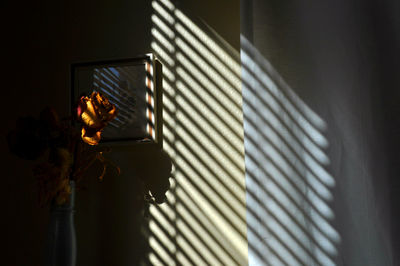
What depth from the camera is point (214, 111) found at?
4.97 ft

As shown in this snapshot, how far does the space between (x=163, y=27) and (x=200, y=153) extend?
43 cm

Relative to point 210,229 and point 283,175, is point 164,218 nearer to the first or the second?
point 210,229

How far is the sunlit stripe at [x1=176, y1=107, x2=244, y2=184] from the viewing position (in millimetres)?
1473

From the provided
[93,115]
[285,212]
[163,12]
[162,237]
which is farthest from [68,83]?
[285,212]

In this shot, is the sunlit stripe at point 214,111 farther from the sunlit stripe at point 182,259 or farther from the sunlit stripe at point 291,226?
the sunlit stripe at point 182,259

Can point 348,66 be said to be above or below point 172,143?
above

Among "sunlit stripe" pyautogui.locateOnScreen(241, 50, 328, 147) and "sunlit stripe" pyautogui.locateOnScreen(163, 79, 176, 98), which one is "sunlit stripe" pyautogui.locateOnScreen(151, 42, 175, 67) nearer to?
"sunlit stripe" pyautogui.locateOnScreen(163, 79, 176, 98)

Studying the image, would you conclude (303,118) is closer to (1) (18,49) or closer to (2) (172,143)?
→ (2) (172,143)

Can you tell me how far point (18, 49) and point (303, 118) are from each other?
3.30 ft

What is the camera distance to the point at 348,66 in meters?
1.36

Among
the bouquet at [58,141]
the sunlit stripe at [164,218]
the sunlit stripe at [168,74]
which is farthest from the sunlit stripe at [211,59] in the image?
the sunlit stripe at [164,218]

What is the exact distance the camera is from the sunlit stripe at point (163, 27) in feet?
5.18

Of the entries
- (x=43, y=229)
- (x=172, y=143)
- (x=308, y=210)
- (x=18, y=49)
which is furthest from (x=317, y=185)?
(x=18, y=49)

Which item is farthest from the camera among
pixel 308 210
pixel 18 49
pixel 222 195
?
pixel 18 49
